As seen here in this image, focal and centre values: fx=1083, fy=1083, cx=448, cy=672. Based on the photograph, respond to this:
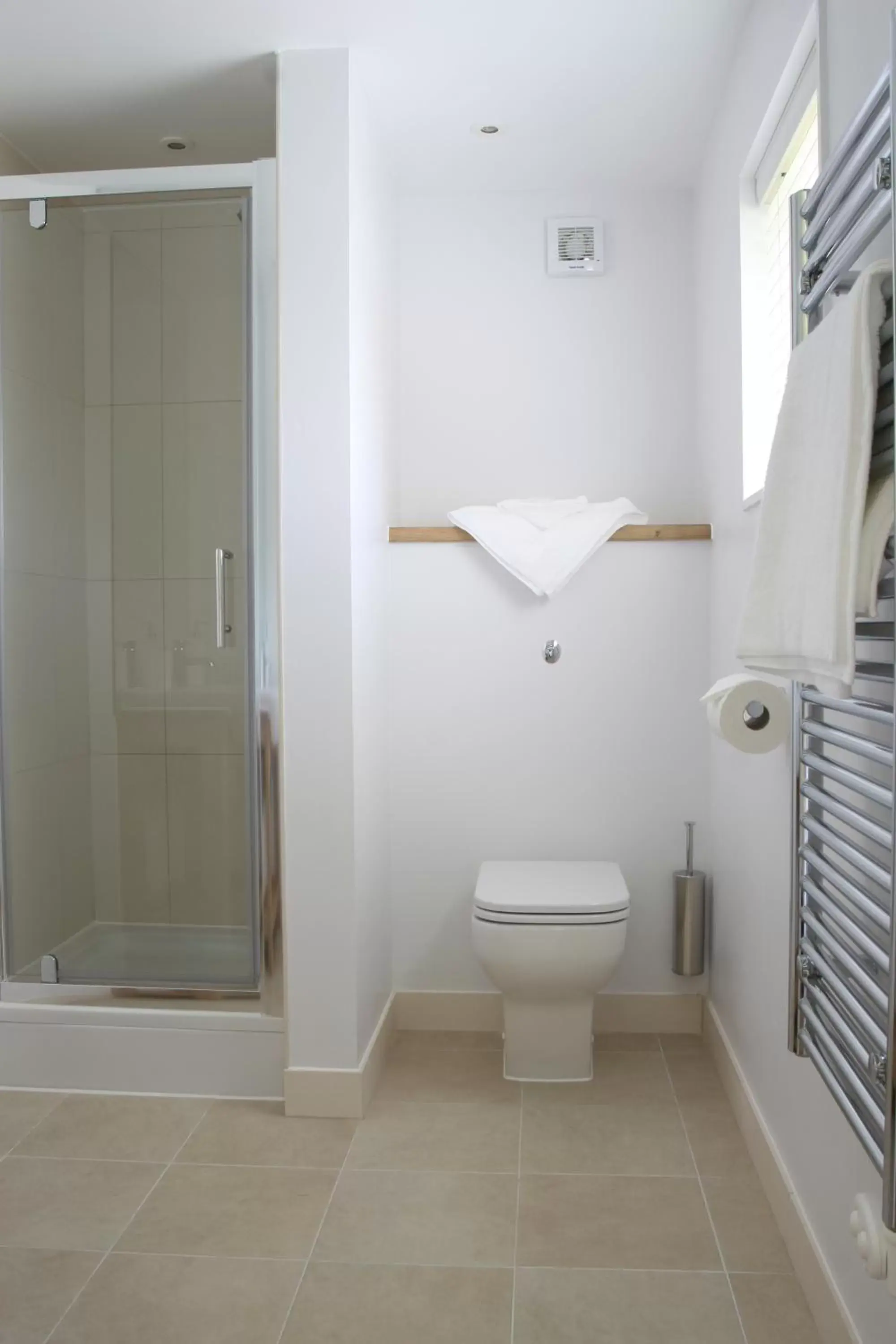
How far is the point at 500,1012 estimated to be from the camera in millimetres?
3078

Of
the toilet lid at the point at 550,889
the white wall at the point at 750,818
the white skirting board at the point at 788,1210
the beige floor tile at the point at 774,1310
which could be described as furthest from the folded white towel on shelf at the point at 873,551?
the toilet lid at the point at 550,889

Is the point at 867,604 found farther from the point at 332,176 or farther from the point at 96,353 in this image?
the point at 96,353

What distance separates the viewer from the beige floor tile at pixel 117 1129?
2.34 metres

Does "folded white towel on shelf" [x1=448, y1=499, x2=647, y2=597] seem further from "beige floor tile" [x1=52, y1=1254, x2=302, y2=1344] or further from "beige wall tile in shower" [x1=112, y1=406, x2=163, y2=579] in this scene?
"beige floor tile" [x1=52, y1=1254, x2=302, y2=1344]

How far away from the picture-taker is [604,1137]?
7.90 ft

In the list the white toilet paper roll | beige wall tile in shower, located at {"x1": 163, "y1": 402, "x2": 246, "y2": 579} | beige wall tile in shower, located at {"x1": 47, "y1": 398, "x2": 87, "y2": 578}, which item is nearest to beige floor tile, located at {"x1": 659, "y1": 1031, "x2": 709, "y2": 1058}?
the white toilet paper roll

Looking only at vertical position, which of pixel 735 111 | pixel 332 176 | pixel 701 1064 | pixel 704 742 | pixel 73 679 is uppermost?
pixel 735 111

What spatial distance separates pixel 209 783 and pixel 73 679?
442 millimetres

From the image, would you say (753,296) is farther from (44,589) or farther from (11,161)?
(11,161)

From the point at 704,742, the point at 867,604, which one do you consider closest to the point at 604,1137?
the point at 704,742

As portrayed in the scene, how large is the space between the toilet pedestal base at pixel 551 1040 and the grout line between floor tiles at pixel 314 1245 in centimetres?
47

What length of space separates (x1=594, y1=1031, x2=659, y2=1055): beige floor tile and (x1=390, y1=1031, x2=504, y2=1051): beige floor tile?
269 mm

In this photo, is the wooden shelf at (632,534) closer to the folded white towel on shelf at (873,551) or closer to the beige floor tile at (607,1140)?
the beige floor tile at (607,1140)

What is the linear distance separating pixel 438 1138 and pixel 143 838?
3.31 feet
